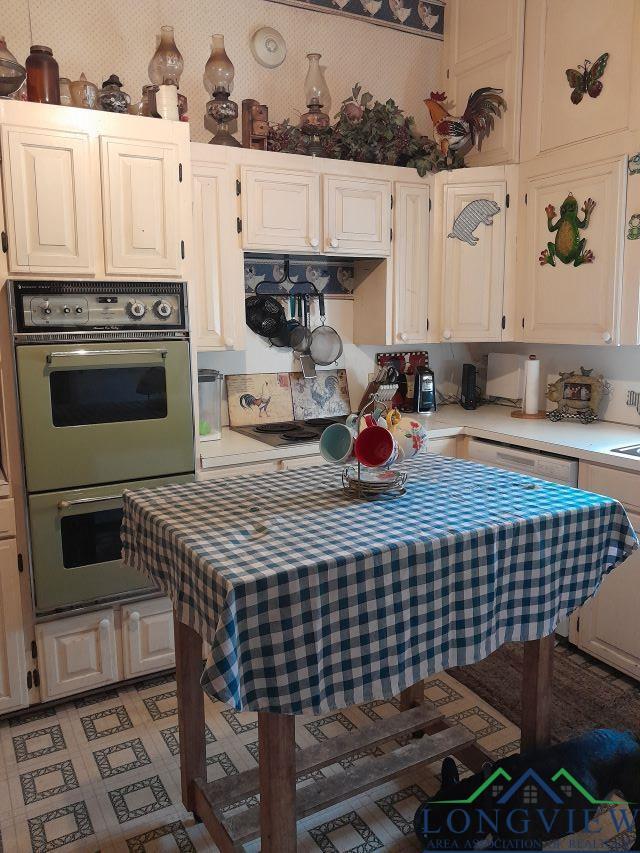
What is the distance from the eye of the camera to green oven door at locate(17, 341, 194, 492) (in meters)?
2.33

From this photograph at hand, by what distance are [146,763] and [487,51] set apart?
3523mm

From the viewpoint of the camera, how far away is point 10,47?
274 centimetres

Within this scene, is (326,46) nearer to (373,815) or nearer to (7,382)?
(7,382)

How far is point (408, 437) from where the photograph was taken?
6.01 feet

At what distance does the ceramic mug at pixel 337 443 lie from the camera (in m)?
1.85

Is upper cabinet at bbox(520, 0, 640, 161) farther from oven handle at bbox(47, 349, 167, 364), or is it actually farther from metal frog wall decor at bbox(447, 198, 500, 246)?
oven handle at bbox(47, 349, 167, 364)

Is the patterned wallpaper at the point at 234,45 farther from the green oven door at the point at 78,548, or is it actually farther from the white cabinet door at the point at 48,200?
the green oven door at the point at 78,548

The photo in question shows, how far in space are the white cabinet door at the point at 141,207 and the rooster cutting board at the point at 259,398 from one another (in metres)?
0.91

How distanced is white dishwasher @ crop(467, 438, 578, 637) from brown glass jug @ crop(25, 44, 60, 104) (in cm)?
230

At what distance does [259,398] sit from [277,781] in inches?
86.9

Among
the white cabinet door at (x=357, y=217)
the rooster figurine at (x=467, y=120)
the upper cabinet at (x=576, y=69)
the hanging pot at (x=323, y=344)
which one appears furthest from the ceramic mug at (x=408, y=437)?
the rooster figurine at (x=467, y=120)

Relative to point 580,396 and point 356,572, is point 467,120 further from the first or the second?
point 356,572

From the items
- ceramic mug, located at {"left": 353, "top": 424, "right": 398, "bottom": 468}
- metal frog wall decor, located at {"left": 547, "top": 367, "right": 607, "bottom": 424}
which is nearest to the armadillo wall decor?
metal frog wall decor, located at {"left": 547, "top": 367, "right": 607, "bottom": 424}

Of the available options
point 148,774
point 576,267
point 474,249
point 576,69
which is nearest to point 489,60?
point 576,69
